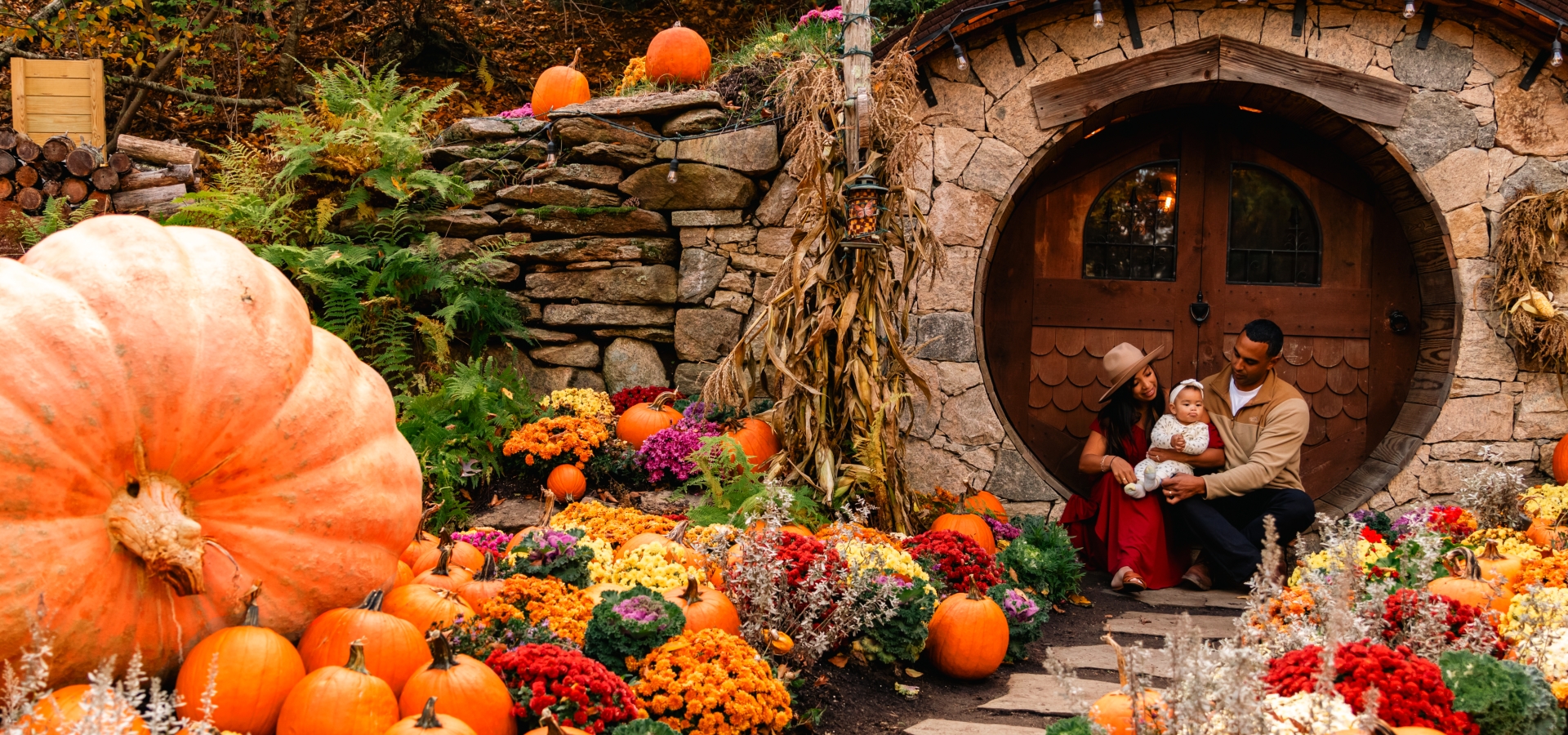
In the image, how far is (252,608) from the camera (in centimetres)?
220

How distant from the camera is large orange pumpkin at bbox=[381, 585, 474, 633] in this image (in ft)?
8.58

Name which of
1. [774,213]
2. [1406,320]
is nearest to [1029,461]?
[774,213]

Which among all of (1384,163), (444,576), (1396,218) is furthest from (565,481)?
(1396,218)

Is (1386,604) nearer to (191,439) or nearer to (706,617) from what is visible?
(706,617)

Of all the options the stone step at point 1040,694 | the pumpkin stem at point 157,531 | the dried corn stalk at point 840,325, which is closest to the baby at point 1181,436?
the dried corn stalk at point 840,325

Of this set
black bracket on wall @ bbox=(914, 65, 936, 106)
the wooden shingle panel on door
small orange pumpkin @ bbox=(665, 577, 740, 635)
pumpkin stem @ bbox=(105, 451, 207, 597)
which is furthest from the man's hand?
the wooden shingle panel on door

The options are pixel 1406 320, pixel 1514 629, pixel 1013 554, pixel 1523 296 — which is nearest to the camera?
pixel 1514 629

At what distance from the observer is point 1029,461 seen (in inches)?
213

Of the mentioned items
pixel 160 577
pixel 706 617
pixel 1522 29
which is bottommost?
pixel 706 617

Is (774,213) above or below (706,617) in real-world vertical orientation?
above

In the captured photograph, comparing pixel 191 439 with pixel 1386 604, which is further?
pixel 1386 604

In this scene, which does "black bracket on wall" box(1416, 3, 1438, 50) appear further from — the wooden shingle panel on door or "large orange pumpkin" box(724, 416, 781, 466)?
the wooden shingle panel on door

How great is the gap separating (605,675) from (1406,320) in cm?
548

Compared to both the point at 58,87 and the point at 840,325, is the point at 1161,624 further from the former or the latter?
the point at 58,87
